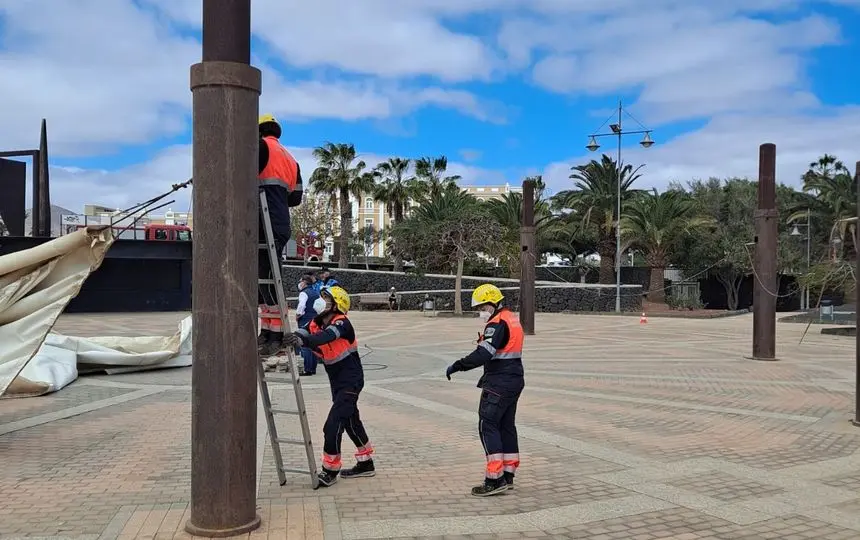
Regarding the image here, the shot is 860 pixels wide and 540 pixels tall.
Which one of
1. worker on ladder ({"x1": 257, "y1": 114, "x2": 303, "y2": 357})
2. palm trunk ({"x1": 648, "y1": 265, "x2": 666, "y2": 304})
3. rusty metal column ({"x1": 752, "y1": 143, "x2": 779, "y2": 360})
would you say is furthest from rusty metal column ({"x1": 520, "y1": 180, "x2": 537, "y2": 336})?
palm trunk ({"x1": 648, "y1": 265, "x2": 666, "y2": 304})

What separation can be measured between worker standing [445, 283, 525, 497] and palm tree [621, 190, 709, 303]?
3013 centimetres

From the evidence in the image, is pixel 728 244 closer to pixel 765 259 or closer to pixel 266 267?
pixel 765 259

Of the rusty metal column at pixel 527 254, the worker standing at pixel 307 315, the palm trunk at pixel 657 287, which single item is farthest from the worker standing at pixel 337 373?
the palm trunk at pixel 657 287

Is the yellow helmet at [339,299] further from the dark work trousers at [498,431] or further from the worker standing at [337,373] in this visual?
the dark work trousers at [498,431]

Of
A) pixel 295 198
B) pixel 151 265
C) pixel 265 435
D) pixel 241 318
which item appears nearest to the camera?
pixel 241 318

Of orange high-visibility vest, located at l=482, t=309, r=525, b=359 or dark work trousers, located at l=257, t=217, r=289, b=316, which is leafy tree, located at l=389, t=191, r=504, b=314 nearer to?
dark work trousers, located at l=257, t=217, r=289, b=316

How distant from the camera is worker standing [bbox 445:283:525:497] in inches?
220

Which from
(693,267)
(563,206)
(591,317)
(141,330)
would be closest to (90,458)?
(141,330)

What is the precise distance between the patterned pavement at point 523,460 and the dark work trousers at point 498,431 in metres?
0.25

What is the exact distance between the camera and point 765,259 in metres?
14.7

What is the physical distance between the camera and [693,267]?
40156 mm

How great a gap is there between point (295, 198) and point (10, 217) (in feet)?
89.2

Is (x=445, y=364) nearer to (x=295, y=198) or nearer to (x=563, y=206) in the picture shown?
(x=295, y=198)

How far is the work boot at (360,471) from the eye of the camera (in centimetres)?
605
